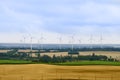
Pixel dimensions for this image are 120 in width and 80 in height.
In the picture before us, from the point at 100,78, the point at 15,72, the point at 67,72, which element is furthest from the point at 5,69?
the point at 100,78

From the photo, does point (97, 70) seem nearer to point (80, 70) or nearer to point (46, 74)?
point (80, 70)

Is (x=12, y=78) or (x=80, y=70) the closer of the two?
(x=12, y=78)

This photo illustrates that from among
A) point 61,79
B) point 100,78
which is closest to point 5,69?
point 61,79

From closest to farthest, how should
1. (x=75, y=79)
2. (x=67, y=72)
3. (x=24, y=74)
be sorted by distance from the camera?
(x=75, y=79) < (x=24, y=74) < (x=67, y=72)

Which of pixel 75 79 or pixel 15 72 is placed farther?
pixel 15 72

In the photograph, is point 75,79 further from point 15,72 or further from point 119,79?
point 15,72

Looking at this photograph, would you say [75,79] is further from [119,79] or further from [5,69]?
[5,69]

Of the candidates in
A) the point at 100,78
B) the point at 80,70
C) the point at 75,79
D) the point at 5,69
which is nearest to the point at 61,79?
the point at 75,79

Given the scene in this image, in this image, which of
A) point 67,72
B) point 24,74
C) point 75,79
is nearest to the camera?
point 75,79
